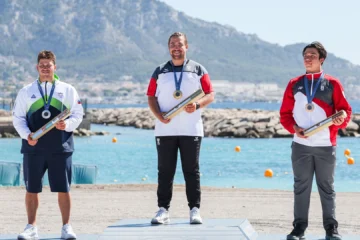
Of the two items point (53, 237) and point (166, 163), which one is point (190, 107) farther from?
point (53, 237)

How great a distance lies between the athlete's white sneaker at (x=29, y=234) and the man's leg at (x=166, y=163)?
1.22 metres

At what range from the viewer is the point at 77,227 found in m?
9.88

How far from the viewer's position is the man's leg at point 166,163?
8.11 m

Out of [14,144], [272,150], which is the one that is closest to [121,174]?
[272,150]

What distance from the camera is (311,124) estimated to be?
26.0 ft

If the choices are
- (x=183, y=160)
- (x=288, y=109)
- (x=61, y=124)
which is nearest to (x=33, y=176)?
(x=61, y=124)

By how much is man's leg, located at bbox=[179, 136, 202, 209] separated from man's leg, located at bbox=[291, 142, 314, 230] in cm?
91

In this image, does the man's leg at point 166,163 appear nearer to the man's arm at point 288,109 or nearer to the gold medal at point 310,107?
the man's arm at point 288,109

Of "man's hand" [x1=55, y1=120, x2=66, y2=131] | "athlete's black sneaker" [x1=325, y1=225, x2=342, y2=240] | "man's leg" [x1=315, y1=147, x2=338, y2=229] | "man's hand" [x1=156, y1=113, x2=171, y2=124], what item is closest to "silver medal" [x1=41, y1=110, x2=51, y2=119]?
"man's hand" [x1=55, y1=120, x2=66, y2=131]

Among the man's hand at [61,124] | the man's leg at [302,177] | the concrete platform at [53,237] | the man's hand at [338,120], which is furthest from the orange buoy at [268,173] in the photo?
the man's hand at [61,124]

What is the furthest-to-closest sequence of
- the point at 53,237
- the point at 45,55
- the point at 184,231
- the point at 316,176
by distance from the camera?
the point at 53,237, the point at 45,55, the point at 316,176, the point at 184,231

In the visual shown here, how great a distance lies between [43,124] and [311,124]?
2.47m

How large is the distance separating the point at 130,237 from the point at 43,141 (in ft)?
4.37

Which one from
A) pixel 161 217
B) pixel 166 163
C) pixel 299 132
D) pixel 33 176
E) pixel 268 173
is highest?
pixel 299 132
